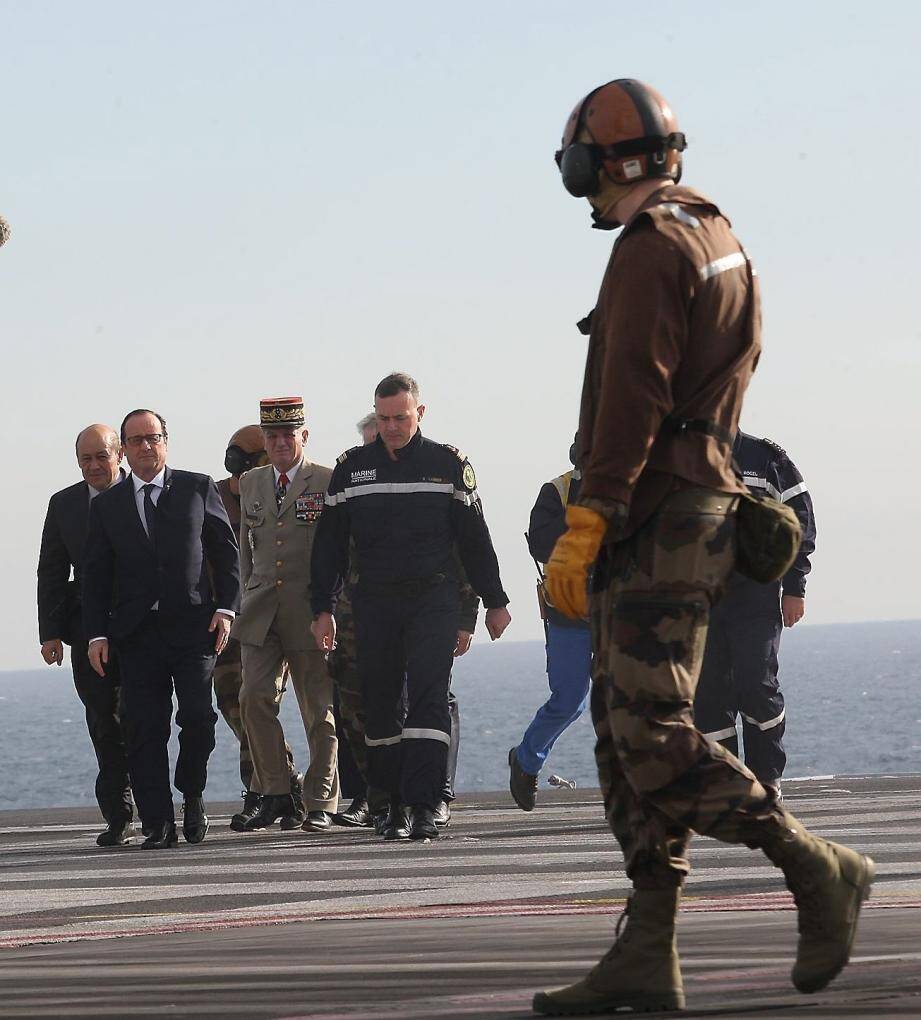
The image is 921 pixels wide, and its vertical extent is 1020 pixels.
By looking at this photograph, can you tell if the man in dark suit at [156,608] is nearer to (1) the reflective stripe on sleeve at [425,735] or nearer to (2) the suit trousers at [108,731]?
(2) the suit trousers at [108,731]

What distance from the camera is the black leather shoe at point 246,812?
12.2 metres

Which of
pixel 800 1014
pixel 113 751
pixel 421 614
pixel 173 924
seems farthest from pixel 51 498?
pixel 800 1014

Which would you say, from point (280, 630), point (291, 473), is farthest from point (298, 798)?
point (291, 473)

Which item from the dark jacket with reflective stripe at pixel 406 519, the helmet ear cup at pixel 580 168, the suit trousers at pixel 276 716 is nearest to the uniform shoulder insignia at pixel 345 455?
the dark jacket with reflective stripe at pixel 406 519

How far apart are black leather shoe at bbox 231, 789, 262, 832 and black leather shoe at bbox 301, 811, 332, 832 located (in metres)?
0.45

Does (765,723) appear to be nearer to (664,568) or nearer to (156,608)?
(156,608)

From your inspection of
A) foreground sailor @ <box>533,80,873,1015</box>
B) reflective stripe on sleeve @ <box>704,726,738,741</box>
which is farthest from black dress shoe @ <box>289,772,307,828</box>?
foreground sailor @ <box>533,80,873,1015</box>

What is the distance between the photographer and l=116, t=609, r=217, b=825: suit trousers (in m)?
11.3

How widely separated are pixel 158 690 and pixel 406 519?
→ 1595 millimetres

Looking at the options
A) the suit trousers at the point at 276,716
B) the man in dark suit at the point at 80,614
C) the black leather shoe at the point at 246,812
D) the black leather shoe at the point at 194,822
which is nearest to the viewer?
the black leather shoe at the point at 194,822

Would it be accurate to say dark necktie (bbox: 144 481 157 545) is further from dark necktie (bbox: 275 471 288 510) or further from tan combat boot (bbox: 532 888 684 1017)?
tan combat boot (bbox: 532 888 684 1017)

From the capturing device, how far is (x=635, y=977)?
4.51m

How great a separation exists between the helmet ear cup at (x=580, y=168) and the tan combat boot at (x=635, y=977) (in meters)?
1.58

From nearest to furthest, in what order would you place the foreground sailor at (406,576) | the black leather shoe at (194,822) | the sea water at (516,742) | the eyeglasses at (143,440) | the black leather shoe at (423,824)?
the black leather shoe at (423,824) < the foreground sailor at (406,576) < the black leather shoe at (194,822) < the eyeglasses at (143,440) < the sea water at (516,742)
